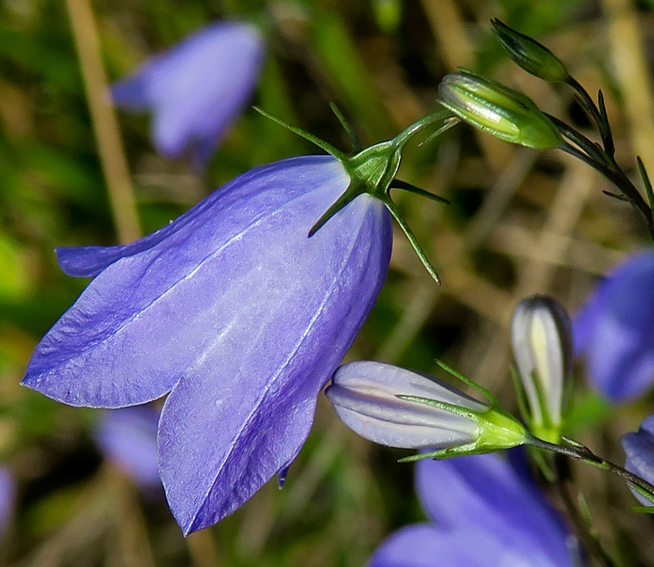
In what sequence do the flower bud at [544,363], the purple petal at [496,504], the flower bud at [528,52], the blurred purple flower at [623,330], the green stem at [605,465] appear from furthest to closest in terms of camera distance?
1. the blurred purple flower at [623,330]
2. the purple petal at [496,504]
3. the flower bud at [544,363]
4. the flower bud at [528,52]
5. the green stem at [605,465]

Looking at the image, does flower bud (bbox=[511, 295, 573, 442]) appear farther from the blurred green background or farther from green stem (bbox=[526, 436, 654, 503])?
the blurred green background

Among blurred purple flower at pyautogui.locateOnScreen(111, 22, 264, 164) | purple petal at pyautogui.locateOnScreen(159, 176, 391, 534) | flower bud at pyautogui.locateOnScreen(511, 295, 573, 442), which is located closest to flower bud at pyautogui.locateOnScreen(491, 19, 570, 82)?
purple petal at pyautogui.locateOnScreen(159, 176, 391, 534)

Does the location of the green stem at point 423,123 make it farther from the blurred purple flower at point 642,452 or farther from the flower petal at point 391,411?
the blurred purple flower at point 642,452

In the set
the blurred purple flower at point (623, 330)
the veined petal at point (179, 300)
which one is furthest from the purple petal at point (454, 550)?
the blurred purple flower at point (623, 330)

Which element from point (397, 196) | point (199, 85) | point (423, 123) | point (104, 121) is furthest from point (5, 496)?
A: point (423, 123)

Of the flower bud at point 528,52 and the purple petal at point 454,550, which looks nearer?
the flower bud at point 528,52

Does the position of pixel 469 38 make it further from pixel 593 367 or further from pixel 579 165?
pixel 593 367
